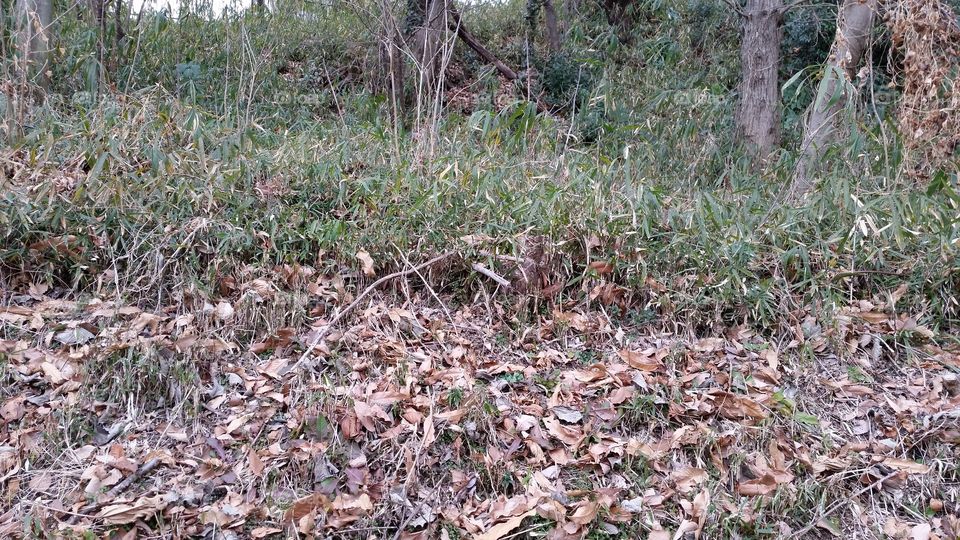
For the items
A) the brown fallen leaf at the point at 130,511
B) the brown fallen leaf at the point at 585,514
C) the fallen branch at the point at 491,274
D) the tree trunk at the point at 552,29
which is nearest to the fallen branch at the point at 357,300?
the fallen branch at the point at 491,274

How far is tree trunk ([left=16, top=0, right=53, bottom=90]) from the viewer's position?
168 inches

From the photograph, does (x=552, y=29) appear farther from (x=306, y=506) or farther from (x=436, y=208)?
(x=306, y=506)

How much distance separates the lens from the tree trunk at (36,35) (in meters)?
4.28

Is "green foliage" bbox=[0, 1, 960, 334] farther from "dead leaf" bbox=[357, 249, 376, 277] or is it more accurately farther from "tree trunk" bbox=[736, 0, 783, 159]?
"tree trunk" bbox=[736, 0, 783, 159]

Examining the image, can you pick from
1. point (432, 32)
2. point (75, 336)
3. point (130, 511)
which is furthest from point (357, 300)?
point (432, 32)

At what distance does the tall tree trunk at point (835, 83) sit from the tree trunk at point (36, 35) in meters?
4.61

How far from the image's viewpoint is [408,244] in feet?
12.4

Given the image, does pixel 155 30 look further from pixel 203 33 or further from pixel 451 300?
pixel 451 300

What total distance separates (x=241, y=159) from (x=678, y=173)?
294cm

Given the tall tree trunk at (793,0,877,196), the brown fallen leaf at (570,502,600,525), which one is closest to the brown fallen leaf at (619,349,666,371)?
the brown fallen leaf at (570,502,600,525)

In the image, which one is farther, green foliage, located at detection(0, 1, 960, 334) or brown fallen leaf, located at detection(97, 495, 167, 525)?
green foliage, located at detection(0, 1, 960, 334)

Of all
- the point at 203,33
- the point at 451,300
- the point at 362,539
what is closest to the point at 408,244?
the point at 451,300

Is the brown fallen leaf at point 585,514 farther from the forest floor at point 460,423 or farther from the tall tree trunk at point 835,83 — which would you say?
the tall tree trunk at point 835,83

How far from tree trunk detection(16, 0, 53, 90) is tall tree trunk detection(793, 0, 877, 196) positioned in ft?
15.1
